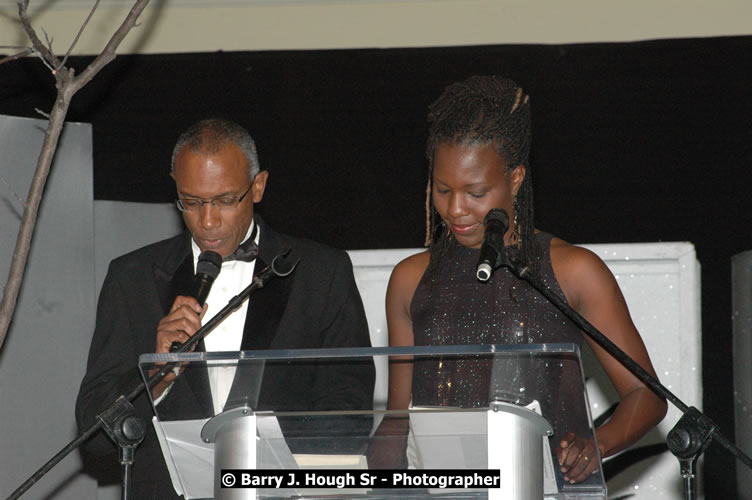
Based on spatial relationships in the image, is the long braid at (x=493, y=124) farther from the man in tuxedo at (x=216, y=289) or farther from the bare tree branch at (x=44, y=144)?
the bare tree branch at (x=44, y=144)

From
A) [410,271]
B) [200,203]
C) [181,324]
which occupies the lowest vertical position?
[181,324]

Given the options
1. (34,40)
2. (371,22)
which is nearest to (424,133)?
(371,22)

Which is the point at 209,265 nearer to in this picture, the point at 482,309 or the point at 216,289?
the point at 216,289

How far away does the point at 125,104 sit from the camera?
4742mm

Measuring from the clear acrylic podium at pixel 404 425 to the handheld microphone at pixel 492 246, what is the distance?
277 millimetres

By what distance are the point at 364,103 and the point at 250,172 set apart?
168 centimetres

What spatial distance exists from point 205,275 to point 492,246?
2.03 ft

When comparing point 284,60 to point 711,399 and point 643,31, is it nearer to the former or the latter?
point 643,31

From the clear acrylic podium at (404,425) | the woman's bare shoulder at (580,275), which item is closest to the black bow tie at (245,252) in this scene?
the woman's bare shoulder at (580,275)

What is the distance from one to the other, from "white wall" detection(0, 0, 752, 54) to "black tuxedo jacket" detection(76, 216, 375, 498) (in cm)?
Result: 186

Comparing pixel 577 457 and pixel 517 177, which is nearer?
pixel 577 457

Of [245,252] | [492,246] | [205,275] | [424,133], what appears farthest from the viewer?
[424,133]

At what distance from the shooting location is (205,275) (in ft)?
7.68

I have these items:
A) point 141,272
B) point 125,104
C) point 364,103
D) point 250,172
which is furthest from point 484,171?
point 125,104
